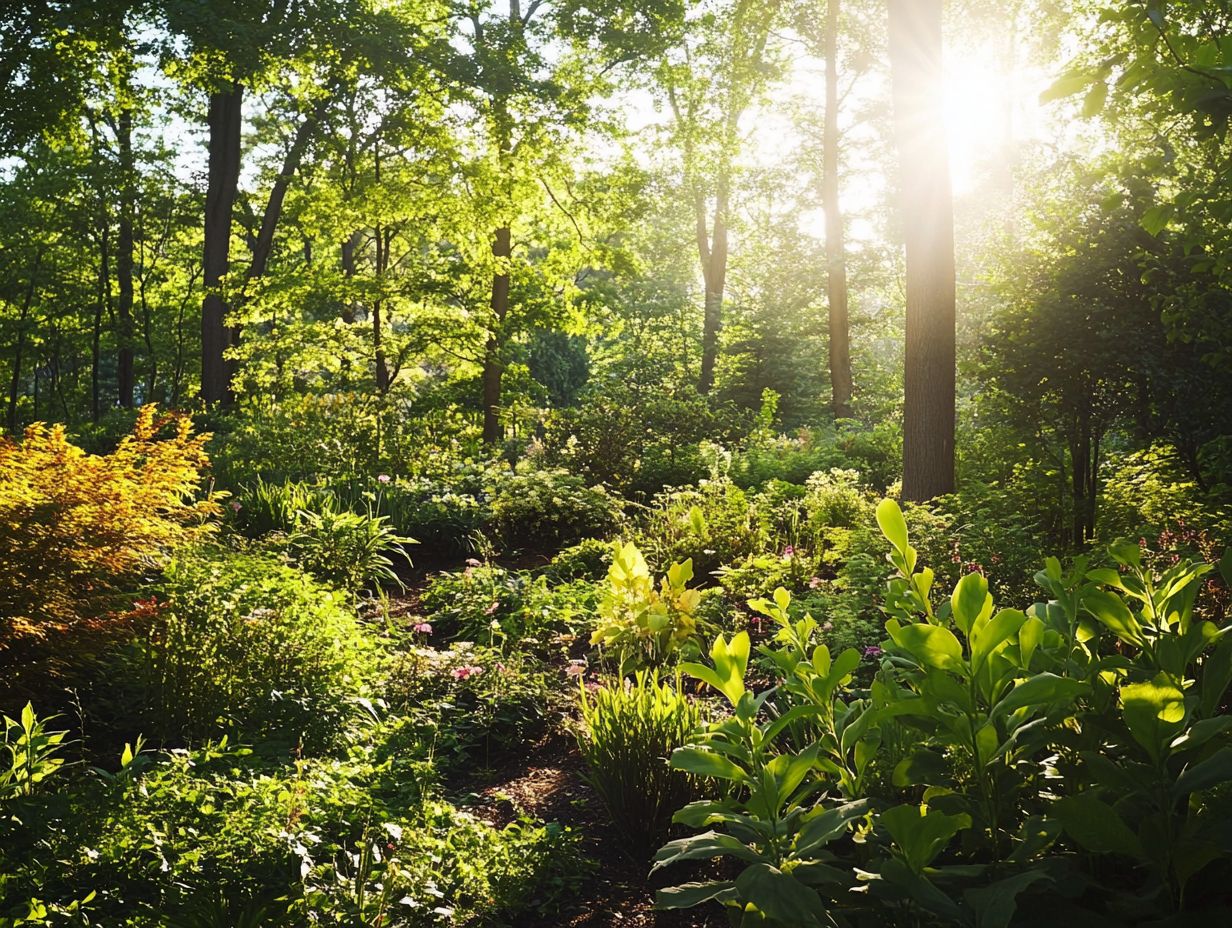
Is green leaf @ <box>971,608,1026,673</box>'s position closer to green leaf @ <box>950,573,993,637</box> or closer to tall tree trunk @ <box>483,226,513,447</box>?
green leaf @ <box>950,573,993,637</box>

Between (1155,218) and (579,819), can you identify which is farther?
(579,819)

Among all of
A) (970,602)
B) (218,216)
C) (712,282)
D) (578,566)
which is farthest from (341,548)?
(712,282)

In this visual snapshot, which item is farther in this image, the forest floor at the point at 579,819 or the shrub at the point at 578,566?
the shrub at the point at 578,566

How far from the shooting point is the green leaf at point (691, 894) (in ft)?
4.40

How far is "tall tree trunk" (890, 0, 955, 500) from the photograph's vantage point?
275 inches

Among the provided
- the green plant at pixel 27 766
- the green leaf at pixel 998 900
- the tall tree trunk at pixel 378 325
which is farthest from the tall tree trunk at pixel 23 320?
the green leaf at pixel 998 900

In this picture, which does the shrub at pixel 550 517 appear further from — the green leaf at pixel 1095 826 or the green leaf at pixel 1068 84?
the green leaf at pixel 1095 826

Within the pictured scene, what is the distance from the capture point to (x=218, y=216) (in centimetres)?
1558

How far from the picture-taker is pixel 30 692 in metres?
3.77

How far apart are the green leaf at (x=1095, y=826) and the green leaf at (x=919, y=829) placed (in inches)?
4.9

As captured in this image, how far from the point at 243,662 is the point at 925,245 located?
221 inches

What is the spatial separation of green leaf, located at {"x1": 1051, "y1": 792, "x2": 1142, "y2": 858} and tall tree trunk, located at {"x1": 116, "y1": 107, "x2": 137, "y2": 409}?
23.2 metres

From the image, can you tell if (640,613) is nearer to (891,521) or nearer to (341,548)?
(341,548)

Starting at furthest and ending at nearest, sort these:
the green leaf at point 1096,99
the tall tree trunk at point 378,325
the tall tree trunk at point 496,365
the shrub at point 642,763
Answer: the tall tree trunk at point 496,365
the tall tree trunk at point 378,325
the shrub at point 642,763
the green leaf at point 1096,99
